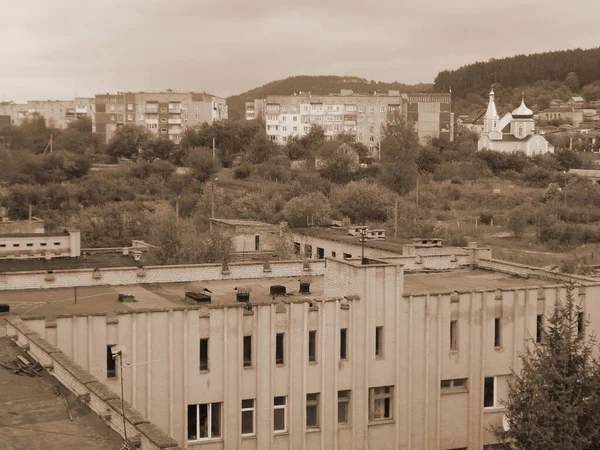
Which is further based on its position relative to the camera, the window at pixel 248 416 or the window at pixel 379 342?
the window at pixel 379 342

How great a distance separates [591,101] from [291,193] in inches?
5109

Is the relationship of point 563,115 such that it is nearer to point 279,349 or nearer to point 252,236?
point 252,236

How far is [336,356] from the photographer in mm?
22125

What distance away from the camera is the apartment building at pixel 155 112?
115 meters

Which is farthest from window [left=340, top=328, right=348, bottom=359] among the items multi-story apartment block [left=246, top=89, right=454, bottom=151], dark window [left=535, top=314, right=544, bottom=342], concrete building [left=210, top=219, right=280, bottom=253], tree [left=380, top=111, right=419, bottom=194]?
multi-story apartment block [left=246, top=89, right=454, bottom=151]

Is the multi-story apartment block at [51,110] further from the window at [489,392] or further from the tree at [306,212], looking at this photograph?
the window at [489,392]

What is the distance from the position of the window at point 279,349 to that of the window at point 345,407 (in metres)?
1.75

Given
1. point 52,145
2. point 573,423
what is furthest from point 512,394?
point 52,145

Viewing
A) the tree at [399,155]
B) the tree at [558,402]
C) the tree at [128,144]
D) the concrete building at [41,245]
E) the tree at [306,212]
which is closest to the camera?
the tree at [558,402]

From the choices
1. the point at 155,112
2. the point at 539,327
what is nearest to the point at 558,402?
the point at 539,327

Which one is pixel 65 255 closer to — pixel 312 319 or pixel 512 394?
pixel 312 319

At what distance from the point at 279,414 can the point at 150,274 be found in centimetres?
830

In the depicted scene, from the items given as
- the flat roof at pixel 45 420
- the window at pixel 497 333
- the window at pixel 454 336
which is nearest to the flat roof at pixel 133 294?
the window at pixel 454 336

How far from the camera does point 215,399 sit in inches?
826
